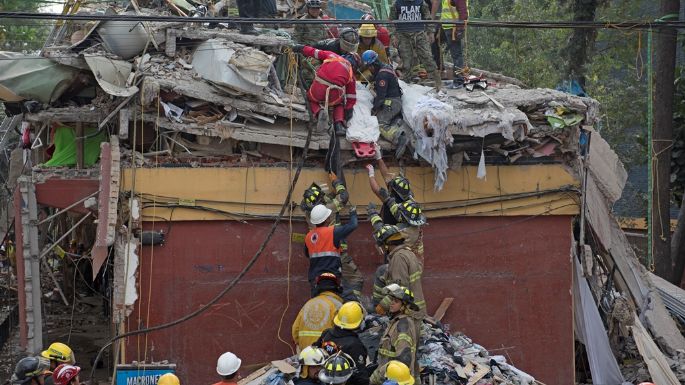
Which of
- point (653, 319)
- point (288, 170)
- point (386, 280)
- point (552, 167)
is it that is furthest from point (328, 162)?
point (653, 319)

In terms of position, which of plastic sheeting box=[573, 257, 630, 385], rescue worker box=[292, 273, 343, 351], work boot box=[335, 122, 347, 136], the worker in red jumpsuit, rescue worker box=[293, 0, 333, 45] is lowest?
plastic sheeting box=[573, 257, 630, 385]

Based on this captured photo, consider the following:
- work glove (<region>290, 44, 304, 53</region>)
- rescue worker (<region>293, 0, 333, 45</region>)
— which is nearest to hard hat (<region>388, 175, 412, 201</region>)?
work glove (<region>290, 44, 304, 53</region>)

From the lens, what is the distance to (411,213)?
12.2 metres

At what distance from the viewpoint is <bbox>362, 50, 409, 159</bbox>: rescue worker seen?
13328 mm

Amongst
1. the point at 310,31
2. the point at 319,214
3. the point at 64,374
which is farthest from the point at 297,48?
the point at 64,374

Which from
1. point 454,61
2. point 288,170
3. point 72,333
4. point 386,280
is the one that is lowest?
point 72,333

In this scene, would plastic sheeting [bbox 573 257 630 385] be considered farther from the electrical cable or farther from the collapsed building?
the electrical cable

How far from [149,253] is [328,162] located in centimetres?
251

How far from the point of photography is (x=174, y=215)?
42.7 ft

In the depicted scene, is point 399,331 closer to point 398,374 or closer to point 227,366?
point 398,374

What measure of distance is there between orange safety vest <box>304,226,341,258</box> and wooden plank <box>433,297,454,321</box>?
1.85 m

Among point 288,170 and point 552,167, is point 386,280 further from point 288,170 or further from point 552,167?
point 552,167

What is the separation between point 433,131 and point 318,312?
267 cm

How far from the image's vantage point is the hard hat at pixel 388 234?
1183 centimetres
